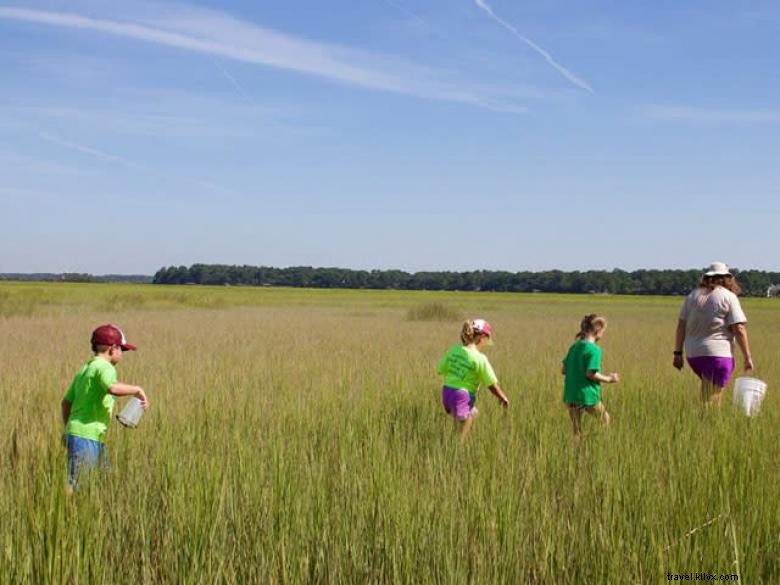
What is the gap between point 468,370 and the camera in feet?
21.7

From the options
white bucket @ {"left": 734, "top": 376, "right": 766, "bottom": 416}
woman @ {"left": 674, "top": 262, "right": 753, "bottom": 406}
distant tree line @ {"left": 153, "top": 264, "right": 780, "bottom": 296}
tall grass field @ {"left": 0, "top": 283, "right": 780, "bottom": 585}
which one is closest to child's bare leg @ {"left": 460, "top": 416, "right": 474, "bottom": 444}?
tall grass field @ {"left": 0, "top": 283, "right": 780, "bottom": 585}

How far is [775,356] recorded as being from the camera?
16.2 meters

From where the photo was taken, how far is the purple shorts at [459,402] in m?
6.57

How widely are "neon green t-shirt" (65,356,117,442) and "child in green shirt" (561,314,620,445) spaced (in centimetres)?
414

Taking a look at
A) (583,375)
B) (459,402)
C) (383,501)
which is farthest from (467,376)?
(383,501)

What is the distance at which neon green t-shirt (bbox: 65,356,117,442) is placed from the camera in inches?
192

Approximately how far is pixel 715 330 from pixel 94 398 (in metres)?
6.31

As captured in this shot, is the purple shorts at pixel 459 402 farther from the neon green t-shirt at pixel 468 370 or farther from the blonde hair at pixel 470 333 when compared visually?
the blonde hair at pixel 470 333

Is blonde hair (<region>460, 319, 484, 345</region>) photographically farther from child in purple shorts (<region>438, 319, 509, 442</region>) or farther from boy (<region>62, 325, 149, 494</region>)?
boy (<region>62, 325, 149, 494</region>)

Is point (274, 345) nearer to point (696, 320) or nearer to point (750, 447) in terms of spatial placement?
point (696, 320)

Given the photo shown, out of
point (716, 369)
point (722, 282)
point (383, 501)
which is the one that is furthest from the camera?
point (722, 282)

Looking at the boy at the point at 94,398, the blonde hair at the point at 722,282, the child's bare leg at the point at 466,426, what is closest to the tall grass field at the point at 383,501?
the child's bare leg at the point at 466,426

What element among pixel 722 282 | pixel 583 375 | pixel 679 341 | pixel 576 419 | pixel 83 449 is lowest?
pixel 576 419

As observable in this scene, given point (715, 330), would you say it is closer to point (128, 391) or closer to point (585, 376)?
point (585, 376)
